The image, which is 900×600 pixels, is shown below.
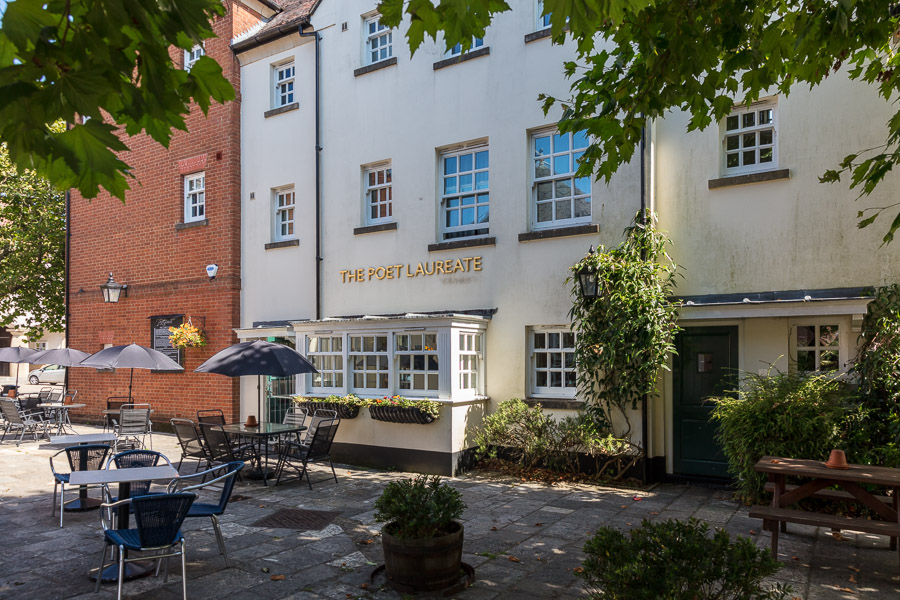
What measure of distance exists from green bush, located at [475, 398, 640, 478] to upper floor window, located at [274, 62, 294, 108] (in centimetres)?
807

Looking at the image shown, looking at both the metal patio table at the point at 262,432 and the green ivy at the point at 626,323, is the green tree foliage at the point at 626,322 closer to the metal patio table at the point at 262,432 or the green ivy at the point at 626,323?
the green ivy at the point at 626,323

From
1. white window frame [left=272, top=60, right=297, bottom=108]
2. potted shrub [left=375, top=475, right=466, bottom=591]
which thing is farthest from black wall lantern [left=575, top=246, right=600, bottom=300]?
white window frame [left=272, top=60, right=297, bottom=108]

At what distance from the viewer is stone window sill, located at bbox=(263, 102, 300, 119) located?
12.9 metres

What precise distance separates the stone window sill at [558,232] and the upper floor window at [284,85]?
6.44 m

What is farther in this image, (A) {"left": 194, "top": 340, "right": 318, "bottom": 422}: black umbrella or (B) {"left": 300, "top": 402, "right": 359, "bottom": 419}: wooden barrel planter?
(B) {"left": 300, "top": 402, "right": 359, "bottom": 419}: wooden barrel planter

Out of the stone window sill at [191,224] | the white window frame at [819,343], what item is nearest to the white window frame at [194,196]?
the stone window sill at [191,224]

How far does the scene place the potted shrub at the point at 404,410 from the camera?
938 cm

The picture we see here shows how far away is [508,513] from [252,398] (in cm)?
748

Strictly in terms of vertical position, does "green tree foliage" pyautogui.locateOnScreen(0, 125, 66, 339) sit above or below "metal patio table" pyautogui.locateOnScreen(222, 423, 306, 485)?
above

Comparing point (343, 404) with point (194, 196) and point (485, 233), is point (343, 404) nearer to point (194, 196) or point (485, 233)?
point (485, 233)

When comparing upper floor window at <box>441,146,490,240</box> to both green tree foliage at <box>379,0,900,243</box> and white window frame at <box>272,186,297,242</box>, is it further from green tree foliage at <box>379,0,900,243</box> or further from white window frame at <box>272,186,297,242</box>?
green tree foliage at <box>379,0,900,243</box>

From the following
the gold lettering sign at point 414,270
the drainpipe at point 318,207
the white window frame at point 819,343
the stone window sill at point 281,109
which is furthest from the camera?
the stone window sill at point 281,109

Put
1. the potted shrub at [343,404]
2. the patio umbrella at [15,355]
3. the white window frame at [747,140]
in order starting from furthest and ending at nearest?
1. the patio umbrella at [15,355]
2. the potted shrub at [343,404]
3. the white window frame at [747,140]

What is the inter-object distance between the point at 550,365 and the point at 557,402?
64cm
